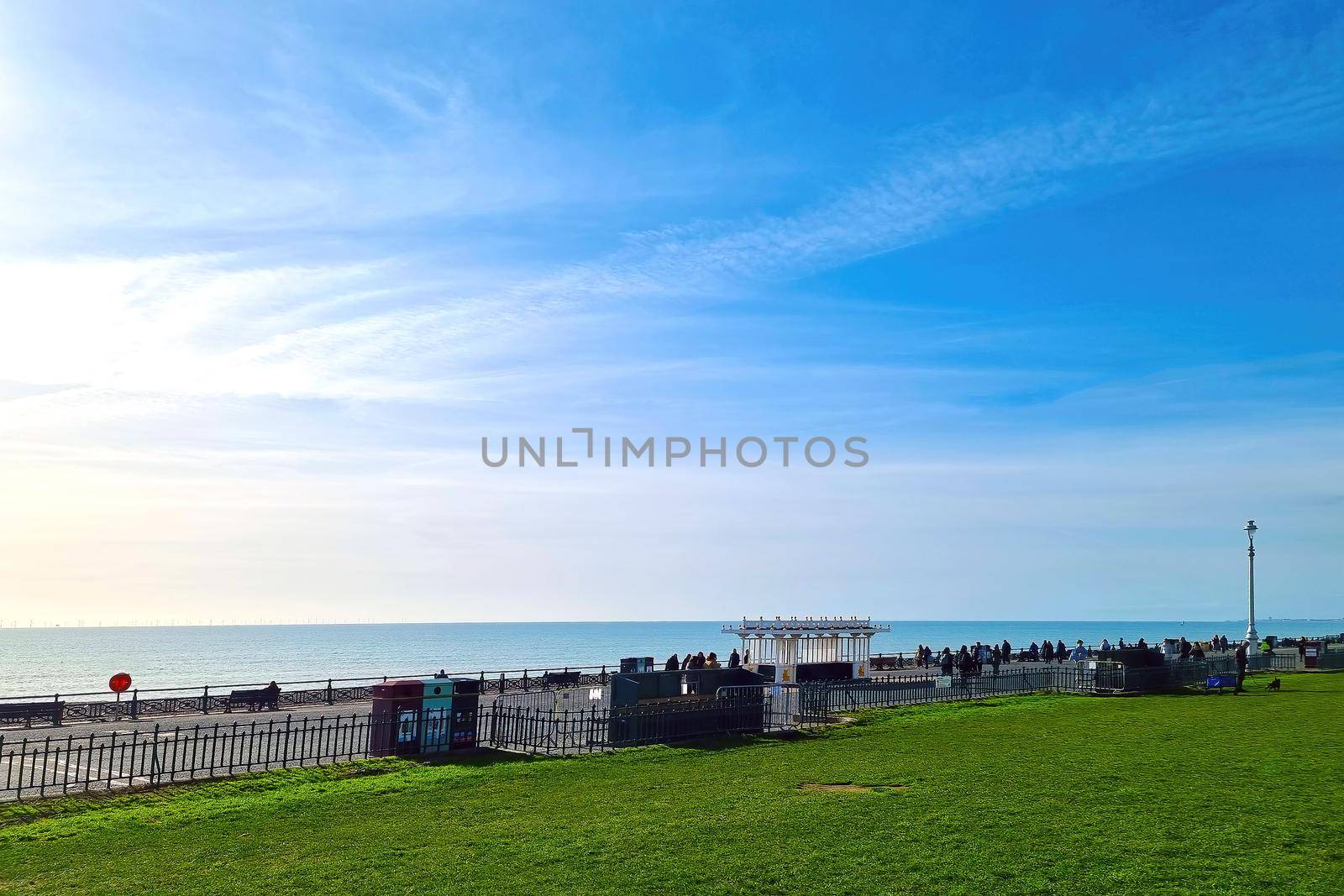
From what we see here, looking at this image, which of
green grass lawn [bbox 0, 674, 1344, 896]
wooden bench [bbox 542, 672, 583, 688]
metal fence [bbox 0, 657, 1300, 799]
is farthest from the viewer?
wooden bench [bbox 542, 672, 583, 688]

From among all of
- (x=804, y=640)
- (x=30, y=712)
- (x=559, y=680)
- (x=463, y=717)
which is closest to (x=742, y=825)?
(x=463, y=717)

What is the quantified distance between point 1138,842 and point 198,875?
1070cm

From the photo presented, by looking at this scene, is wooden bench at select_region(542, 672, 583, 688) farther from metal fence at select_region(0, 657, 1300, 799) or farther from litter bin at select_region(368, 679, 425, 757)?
litter bin at select_region(368, 679, 425, 757)

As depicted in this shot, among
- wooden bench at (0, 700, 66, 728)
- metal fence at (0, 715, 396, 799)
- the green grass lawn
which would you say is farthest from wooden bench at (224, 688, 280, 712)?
the green grass lawn

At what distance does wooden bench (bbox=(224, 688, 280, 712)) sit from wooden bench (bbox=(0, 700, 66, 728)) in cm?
472

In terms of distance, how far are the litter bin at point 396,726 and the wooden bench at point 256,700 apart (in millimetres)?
14185

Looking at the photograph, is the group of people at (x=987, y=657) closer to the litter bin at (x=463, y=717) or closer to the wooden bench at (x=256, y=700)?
the wooden bench at (x=256, y=700)

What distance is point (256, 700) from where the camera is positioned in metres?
31.9

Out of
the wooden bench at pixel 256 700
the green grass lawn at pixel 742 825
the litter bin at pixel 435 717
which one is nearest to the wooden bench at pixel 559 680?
the wooden bench at pixel 256 700

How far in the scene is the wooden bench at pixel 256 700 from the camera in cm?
3171

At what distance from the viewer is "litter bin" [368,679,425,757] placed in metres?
19.4

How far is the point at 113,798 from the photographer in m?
15.1

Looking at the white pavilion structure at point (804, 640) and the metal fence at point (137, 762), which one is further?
the white pavilion structure at point (804, 640)

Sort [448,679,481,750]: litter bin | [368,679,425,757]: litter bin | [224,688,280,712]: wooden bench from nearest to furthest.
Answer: [368,679,425,757]: litter bin → [448,679,481,750]: litter bin → [224,688,280,712]: wooden bench
